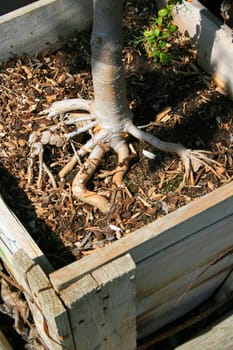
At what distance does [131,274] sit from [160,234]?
13cm

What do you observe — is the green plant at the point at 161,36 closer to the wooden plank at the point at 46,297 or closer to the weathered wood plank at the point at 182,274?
the weathered wood plank at the point at 182,274

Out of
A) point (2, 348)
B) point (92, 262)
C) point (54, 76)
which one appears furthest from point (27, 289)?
point (54, 76)

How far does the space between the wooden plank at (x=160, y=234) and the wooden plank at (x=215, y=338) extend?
0.50 meters

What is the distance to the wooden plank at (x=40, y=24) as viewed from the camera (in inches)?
73.9

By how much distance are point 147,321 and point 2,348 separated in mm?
425

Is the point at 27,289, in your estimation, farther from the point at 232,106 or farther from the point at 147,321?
the point at 232,106

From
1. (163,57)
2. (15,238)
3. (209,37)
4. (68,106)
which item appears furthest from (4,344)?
(209,37)

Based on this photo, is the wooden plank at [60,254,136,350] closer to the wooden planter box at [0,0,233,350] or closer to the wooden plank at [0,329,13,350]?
the wooden planter box at [0,0,233,350]

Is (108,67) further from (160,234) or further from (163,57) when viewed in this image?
(160,234)

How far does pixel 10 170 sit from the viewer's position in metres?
1.72

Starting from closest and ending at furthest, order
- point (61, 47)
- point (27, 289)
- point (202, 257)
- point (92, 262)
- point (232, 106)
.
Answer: point (92, 262)
point (27, 289)
point (202, 257)
point (232, 106)
point (61, 47)

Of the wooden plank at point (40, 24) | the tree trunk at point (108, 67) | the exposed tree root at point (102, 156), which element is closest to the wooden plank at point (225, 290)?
the exposed tree root at point (102, 156)

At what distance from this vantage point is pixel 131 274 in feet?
3.94

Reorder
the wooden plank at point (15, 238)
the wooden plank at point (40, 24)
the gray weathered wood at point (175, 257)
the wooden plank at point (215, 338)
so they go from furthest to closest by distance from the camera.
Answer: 1. the wooden plank at point (40, 24)
2. the wooden plank at point (215, 338)
3. the wooden plank at point (15, 238)
4. the gray weathered wood at point (175, 257)
